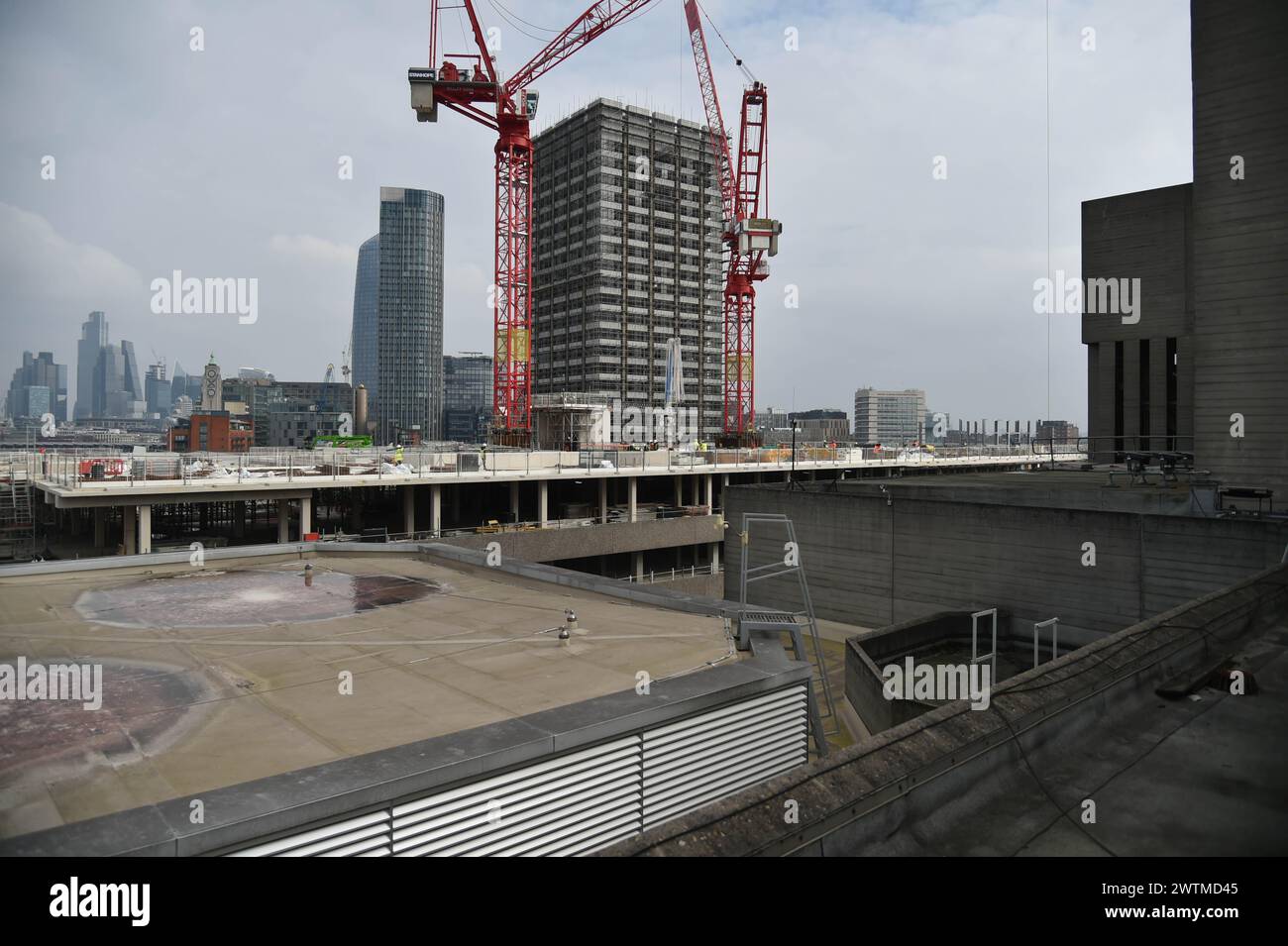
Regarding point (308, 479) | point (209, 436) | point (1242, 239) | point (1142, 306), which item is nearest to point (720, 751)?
point (1242, 239)

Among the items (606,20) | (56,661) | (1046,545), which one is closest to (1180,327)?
(1046,545)

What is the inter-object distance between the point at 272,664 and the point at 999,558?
22.5m

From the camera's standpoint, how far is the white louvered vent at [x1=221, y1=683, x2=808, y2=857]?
644 centimetres

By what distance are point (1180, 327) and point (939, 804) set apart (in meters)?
54.5

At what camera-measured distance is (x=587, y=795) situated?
7727 millimetres

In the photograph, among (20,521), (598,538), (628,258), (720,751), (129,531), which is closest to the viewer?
(720,751)

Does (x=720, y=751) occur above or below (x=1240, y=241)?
below

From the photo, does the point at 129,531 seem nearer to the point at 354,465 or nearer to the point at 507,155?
the point at 354,465

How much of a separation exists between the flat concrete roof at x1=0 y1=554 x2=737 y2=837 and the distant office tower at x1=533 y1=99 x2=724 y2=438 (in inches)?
5022

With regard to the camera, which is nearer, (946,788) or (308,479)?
(946,788)

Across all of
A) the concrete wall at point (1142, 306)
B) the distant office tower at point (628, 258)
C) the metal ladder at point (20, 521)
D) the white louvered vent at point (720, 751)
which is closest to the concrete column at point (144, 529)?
the metal ladder at point (20, 521)

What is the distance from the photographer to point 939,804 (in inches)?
196

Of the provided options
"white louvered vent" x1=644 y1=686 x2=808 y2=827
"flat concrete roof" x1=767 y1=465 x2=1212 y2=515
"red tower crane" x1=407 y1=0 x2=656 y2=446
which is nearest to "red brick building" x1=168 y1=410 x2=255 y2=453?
"red tower crane" x1=407 y1=0 x2=656 y2=446
